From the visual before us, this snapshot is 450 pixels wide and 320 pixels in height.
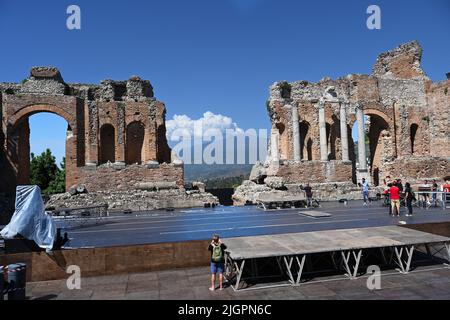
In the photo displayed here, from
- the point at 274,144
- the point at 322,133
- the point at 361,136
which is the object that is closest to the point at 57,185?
the point at 274,144

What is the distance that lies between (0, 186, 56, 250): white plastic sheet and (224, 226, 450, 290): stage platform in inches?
178

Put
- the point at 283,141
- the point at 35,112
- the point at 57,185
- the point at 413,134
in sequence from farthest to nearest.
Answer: the point at 57,185
the point at 413,134
the point at 283,141
the point at 35,112

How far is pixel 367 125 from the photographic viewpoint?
32.8 metres

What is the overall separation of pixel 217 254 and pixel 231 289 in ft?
2.69

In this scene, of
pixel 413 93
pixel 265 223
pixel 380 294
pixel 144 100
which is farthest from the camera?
pixel 413 93

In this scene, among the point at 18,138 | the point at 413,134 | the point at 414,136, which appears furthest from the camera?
the point at 413,134

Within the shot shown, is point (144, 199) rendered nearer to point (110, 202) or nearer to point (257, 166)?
point (110, 202)

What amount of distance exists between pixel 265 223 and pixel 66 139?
1638 centimetres

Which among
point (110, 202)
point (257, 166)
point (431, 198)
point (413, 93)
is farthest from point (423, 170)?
point (110, 202)

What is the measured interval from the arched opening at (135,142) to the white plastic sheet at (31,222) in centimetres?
→ 1783

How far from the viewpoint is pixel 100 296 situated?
7.45m

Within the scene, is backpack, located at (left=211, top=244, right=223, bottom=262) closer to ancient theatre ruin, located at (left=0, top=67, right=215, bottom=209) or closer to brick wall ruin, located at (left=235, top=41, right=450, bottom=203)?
ancient theatre ruin, located at (left=0, top=67, right=215, bottom=209)

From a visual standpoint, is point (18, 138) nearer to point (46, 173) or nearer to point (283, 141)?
point (46, 173)

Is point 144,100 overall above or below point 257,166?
above
